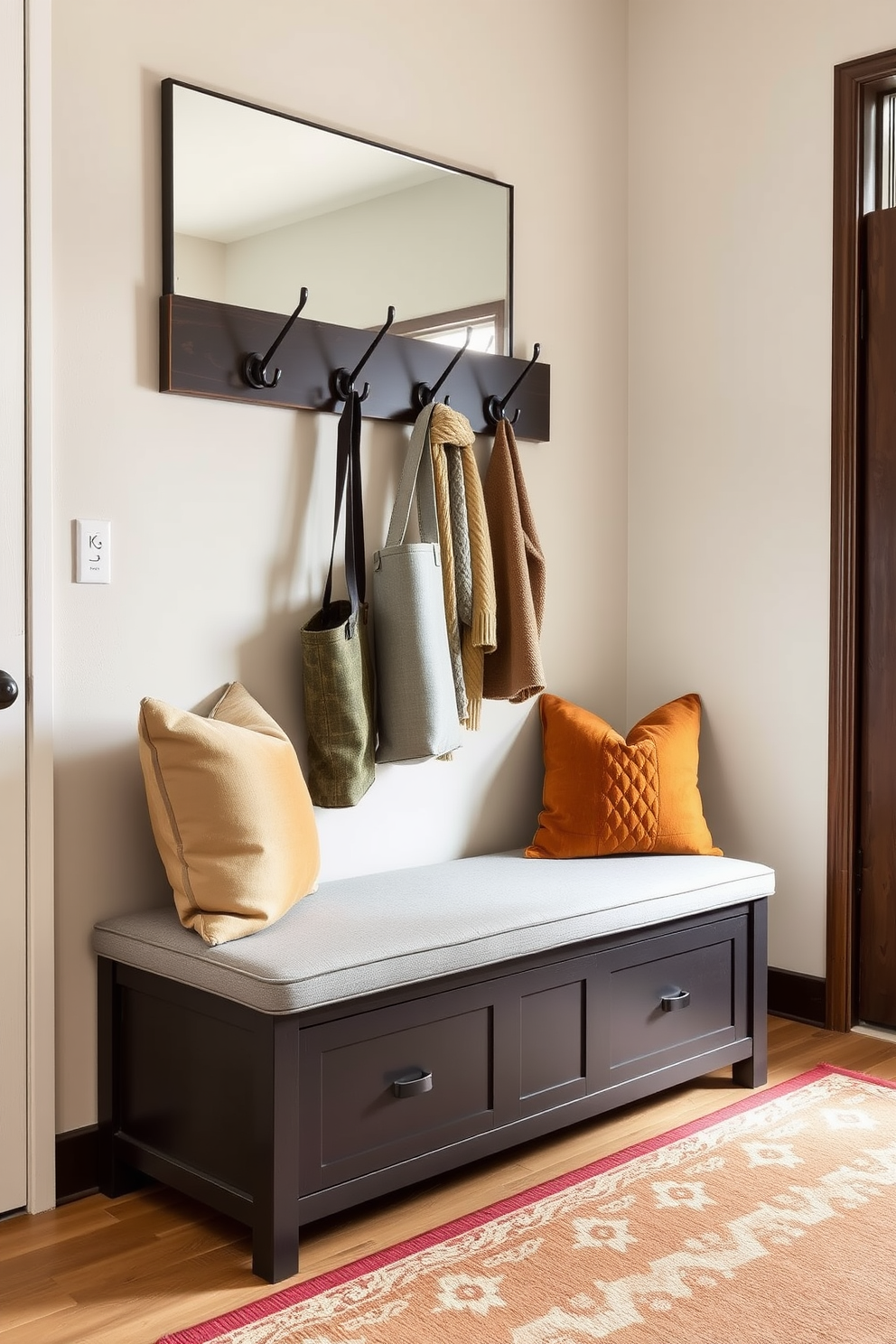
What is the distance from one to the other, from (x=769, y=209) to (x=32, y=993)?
2349mm

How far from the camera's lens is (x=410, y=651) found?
7.79ft

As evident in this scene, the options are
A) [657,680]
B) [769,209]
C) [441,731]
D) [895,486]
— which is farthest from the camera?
[657,680]

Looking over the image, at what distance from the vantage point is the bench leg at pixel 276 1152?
1.78 meters

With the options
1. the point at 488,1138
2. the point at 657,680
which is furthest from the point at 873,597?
the point at 488,1138

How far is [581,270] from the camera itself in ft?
10.0

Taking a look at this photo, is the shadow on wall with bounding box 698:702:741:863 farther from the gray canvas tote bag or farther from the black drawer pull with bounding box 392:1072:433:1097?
the black drawer pull with bounding box 392:1072:433:1097

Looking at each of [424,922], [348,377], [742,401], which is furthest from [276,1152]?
[742,401]

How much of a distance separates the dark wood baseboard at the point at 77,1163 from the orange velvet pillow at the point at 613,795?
A: 1081mm

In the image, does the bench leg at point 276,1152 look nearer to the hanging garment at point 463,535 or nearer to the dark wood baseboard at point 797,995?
the hanging garment at point 463,535

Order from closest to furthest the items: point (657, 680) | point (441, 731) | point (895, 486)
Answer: point (441, 731) → point (895, 486) → point (657, 680)

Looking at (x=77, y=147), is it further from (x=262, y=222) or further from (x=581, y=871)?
(x=581, y=871)

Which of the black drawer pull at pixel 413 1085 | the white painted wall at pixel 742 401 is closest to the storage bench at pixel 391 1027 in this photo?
the black drawer pull at pixel 413 1085

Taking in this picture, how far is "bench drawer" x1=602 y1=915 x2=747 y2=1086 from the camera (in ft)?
7.66

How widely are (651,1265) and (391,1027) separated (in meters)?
0.51
